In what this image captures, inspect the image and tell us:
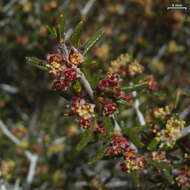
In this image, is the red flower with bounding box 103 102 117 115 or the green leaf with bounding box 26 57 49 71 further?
the red flower with bounding box 103 102 117 115

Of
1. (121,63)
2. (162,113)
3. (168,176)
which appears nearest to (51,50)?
(121,63)

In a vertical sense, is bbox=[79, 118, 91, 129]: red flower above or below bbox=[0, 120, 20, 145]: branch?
below

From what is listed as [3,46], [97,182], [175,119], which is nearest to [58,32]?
[175,119]

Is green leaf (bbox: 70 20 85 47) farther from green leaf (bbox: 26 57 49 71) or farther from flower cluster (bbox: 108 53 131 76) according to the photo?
flower cluster (bbox: 108 53 131 76)

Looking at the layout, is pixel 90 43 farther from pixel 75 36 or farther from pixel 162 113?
pixel 162 113

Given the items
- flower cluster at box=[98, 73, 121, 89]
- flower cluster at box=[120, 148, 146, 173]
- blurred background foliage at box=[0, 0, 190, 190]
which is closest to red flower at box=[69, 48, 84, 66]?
flower cluster at box=[98, 73, 121, 89]

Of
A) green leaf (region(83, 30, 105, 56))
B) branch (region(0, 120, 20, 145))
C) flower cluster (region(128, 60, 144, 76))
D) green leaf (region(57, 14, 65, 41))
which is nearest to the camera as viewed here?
green leaf (region(57, 14, 65, 41))

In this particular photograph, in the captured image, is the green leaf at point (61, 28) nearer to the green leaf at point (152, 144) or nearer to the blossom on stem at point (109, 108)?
the blossom on stem at point (109, 108)

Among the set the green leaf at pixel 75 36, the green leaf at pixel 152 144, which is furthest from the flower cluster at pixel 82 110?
the green leaf at pixel 152 144
